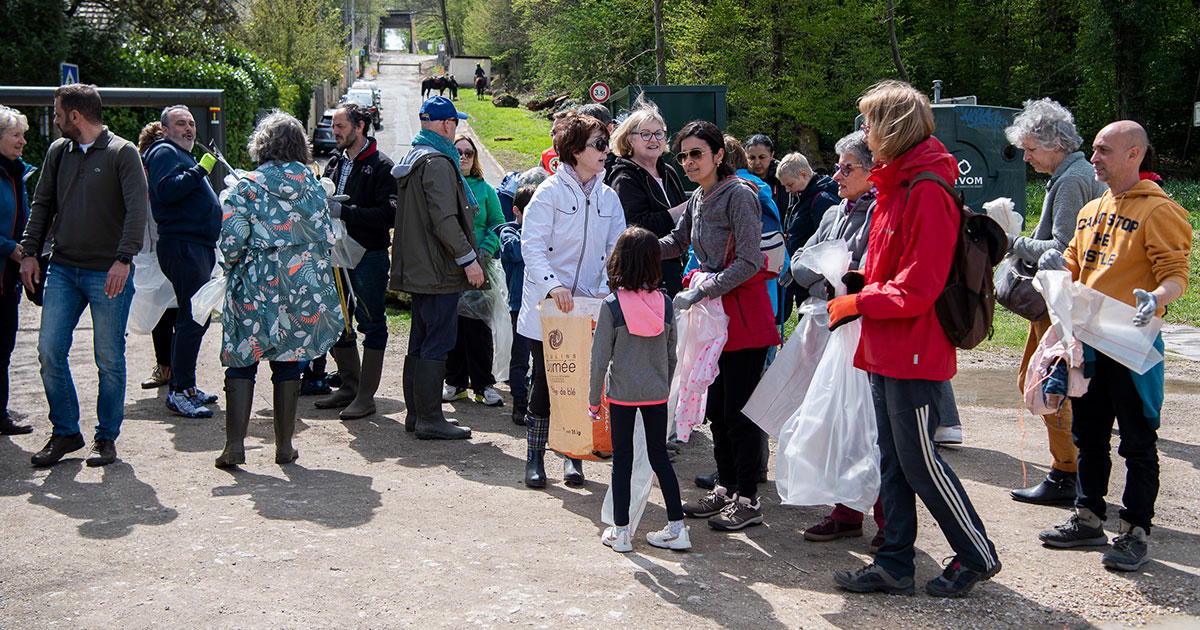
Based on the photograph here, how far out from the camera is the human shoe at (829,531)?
14.1 feet

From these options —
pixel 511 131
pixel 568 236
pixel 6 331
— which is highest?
pixel 511 131

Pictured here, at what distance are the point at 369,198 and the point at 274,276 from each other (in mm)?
1286

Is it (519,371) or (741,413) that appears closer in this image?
(741,413)

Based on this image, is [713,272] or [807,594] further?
[713,272]

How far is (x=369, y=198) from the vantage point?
20.7ft

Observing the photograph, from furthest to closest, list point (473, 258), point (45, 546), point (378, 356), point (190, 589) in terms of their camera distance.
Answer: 1. point (378, 356)
2. point (473, 258)
3. point (45, 546)
4. point (190, 589)

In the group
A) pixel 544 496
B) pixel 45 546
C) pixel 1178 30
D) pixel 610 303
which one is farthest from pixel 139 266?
pixel 1178 30

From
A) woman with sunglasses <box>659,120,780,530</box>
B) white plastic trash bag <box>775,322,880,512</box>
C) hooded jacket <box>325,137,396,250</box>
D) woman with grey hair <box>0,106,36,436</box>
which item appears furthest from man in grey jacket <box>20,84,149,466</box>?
white plastic trash bag <box>775,322,880,512</box>

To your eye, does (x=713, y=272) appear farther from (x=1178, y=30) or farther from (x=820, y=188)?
(x=1178, y=30)

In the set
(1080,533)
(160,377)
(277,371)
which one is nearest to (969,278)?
(1080,533)

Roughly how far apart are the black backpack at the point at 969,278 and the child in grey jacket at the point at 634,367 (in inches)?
45.2

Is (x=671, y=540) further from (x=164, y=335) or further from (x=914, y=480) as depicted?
(x=164, y=335)

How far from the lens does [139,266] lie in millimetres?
6539

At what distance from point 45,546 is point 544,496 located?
7.35ft
